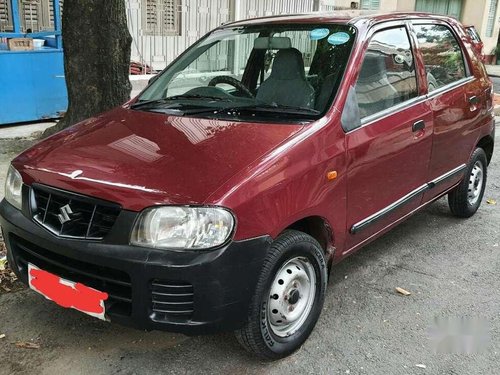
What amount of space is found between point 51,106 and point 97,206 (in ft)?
19.0

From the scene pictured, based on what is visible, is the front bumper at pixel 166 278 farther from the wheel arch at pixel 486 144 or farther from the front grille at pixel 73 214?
the wheel arch at pixel 486 144

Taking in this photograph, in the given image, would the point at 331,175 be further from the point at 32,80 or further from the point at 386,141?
the point at 32,80

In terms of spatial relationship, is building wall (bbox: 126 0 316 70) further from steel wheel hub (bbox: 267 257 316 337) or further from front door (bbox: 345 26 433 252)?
steel wheel hub (bbox: 267 257 316 337)

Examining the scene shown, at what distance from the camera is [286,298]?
2770 mm

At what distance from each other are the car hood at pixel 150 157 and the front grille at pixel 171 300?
1.20ft

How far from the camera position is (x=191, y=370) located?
2.73 meters

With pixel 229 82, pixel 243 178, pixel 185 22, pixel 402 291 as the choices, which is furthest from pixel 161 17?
pixel 243 178

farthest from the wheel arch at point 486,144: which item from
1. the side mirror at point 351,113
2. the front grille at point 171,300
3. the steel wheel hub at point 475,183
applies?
the front grille at point 171,300

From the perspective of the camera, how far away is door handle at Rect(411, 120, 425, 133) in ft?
11.8

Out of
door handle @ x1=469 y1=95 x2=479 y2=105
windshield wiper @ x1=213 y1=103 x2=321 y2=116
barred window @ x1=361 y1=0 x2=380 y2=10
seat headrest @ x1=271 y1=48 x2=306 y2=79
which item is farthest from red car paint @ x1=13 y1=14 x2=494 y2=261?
barred window @ x1=361 y1=0 x2=380 y2=10

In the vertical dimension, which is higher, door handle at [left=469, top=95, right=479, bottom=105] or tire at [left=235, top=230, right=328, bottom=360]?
door handle at [left=469, top=95, right=479, bottom=105]

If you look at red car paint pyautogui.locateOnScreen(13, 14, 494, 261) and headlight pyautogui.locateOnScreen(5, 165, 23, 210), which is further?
headlight pyautogui.locateOnScreen(5, 165, 23, 210)

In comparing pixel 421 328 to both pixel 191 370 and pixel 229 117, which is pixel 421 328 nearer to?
pixel 191 370

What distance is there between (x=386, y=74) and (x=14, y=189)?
2405mm
